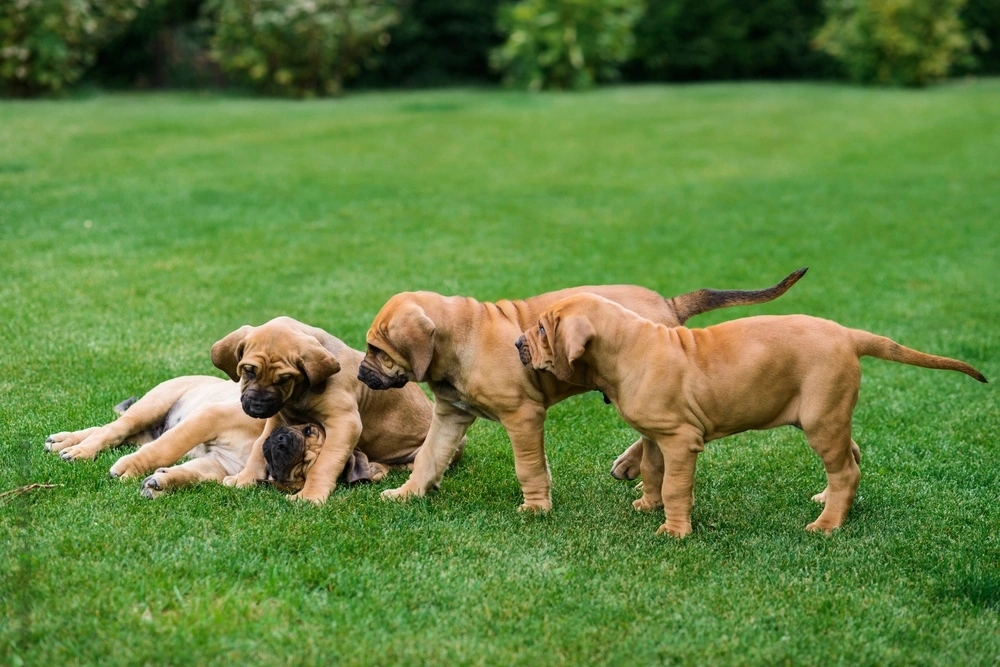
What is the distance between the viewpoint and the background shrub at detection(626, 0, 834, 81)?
107ft

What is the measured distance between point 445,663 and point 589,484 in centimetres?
229

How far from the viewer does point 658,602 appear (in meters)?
4.77

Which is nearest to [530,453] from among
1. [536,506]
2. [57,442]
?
[536,506]

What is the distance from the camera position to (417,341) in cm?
557

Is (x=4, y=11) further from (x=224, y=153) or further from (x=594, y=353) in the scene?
(x=594, y=353)

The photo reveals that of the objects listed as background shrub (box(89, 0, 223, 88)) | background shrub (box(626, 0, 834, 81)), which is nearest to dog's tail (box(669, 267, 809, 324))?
background shrub (box(89, 0, 223, 88))

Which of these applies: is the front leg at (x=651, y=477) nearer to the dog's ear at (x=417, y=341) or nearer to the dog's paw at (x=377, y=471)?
the dog's ear at (x=417, y=341)

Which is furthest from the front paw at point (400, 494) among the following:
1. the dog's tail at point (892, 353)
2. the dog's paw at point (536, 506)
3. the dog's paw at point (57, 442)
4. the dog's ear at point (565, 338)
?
the dog's tail at point (892, 353)

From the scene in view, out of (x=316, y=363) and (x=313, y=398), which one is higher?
(x=316, y=363)

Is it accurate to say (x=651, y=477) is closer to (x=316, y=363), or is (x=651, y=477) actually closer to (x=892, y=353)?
(x=892, y=353)

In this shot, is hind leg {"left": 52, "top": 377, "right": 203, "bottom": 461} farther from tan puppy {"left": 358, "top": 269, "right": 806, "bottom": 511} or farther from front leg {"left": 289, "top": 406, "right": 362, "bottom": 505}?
tan puppy {"left": 358, "top": 269, "right": 806, "bottom": 511}

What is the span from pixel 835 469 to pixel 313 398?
8.74ft

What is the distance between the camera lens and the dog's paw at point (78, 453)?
625 centimetres

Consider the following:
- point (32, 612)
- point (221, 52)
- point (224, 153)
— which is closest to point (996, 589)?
point (32, 612)
